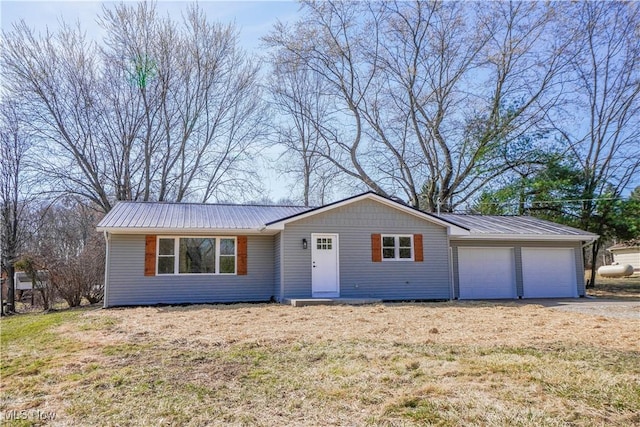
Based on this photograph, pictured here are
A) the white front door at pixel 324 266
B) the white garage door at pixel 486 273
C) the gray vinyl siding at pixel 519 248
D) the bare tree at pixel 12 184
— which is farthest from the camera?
the bare tree at pixel 12 184

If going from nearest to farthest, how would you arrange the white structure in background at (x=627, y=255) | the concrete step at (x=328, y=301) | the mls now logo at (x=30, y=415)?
the mls now logo at (x=30, y=415) < the concrete step at (x=328, y=301) < the white structure in background at (x=627, y=255)

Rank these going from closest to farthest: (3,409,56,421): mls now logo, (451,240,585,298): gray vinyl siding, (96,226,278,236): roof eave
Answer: (3,409,56,421): mls now logo, (96,226,278,236): roof eave, (451,240,585,298): gray vinyl siding

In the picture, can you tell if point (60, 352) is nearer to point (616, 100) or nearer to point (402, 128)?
point (402, 128)

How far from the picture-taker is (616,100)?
827 inches

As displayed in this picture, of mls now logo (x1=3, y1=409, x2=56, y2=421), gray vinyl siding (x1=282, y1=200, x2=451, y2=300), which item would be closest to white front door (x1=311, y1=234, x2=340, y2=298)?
gray vinyl siding (x1=282, y1=200, x2=451, y2=300)

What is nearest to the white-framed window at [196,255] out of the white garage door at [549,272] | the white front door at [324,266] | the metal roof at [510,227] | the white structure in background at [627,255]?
the white front door at [324,266]

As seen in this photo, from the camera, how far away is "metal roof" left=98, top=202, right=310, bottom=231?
12.3 meters

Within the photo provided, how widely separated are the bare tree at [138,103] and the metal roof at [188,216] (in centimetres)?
673

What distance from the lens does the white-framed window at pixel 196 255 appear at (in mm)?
12766

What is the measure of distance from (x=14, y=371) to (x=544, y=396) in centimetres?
533

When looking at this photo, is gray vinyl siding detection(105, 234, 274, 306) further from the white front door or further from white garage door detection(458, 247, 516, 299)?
white garage door detection(458, 247, 516, 299)

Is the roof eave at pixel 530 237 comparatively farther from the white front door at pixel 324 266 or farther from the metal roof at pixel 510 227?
the white front door at pixel 324 266

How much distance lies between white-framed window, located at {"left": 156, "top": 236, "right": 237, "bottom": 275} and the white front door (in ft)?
7.85

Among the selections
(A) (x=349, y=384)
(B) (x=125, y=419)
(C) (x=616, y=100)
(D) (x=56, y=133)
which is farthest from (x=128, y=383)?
(C) (x=616, y=100)
